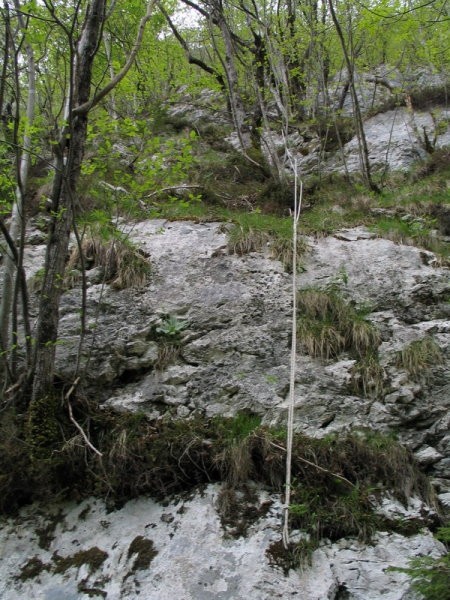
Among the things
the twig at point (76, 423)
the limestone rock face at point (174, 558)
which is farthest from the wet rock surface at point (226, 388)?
the twig at point (76, 423)

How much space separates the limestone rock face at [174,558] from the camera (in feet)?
11.0

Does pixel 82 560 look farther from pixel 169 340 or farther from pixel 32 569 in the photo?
pixel 169 340

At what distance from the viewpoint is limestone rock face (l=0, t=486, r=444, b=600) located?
3355 millimetres

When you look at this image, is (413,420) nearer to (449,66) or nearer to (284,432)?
(284,432)

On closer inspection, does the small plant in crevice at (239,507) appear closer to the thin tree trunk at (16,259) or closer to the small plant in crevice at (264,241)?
the thin tree trunk at (16,259)

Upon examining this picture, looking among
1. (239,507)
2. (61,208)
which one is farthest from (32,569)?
(61,208)

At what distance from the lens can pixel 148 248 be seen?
22.0ft

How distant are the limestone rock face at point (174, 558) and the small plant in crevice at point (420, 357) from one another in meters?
1.73

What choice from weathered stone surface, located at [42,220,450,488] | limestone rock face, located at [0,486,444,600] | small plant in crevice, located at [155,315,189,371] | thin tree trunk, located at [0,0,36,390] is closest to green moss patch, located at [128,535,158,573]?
limestone rock face, located at [0,486,444,600]

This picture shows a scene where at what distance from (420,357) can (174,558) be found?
3215mm

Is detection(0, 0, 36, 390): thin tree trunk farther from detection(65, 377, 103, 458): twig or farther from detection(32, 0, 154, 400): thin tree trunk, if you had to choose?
detection(65, 377, 103, 458): twig

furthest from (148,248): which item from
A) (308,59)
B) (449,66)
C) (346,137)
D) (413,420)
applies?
(449,66)

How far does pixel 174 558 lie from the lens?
3619mm

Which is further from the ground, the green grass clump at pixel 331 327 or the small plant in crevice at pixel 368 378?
the green grass clump at pixel 331 327
